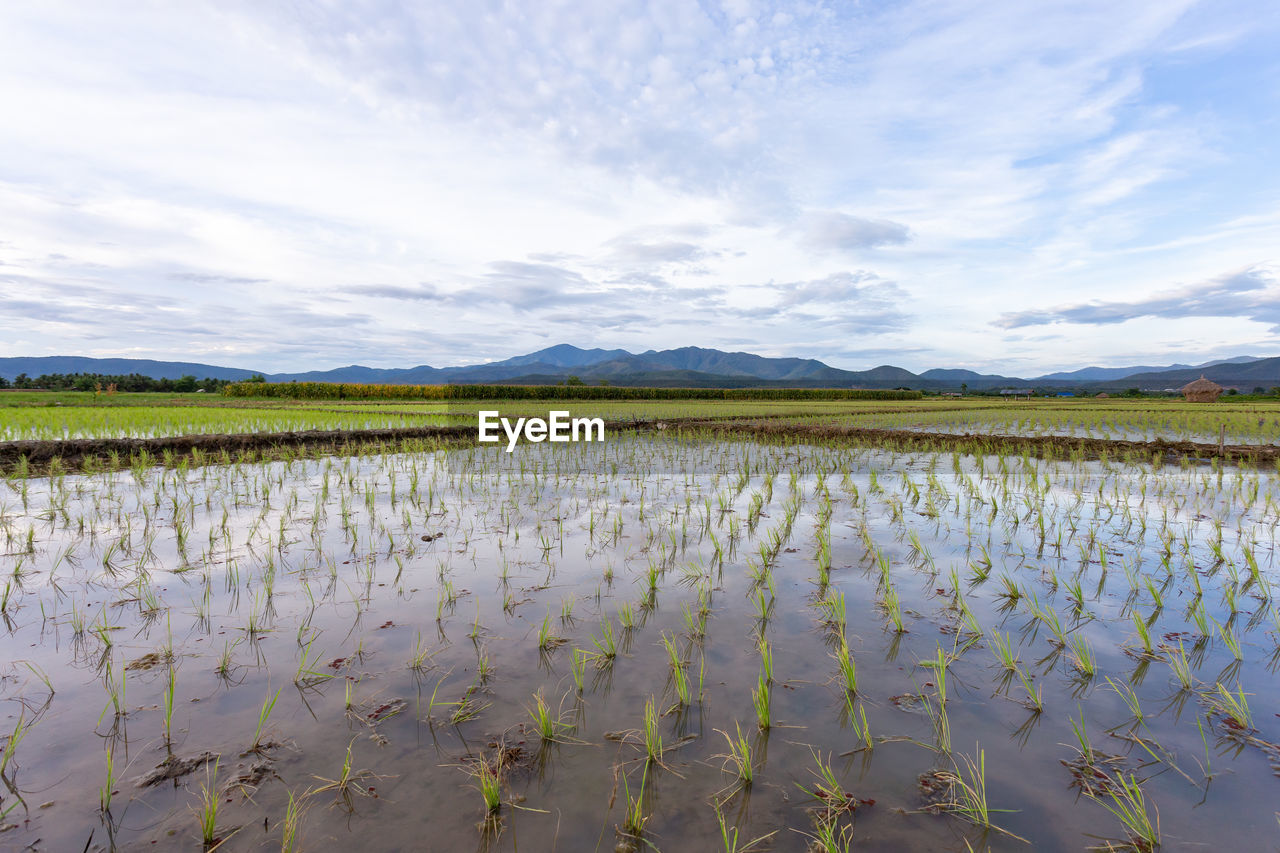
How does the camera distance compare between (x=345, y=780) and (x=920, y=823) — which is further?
(x=345, y=780)

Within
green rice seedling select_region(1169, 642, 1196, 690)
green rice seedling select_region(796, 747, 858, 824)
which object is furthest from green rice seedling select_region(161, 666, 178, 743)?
green rice seedling select_region(1169, 642, 1196, 690)

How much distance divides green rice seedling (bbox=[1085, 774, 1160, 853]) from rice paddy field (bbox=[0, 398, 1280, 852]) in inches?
0.6

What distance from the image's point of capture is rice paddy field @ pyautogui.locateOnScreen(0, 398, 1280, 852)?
6.26ft

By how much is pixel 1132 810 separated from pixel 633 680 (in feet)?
6.62

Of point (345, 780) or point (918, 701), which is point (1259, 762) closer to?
point (918, 701)

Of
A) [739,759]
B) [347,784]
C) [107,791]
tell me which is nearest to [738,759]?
[739,759]

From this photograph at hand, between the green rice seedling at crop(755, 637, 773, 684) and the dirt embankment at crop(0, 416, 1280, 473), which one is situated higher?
the dirt embankment at crop(0, 416, 1280, 473)

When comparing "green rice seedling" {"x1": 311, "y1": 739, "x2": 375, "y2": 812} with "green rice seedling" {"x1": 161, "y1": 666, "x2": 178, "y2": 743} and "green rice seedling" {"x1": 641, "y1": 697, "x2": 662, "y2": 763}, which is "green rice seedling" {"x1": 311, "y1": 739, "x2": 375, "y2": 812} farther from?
"green rice seedling" {"x1": 641, "y1": 697, "x2": 662, "y2": 763}

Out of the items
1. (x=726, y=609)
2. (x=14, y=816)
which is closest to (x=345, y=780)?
(x=14, y=816)

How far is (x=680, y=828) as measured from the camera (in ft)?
6.10

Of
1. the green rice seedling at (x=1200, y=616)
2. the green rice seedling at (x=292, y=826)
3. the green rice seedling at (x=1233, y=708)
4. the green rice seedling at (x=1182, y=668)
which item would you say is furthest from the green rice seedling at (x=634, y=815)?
the green rice seedling at (x=1200, y=616)

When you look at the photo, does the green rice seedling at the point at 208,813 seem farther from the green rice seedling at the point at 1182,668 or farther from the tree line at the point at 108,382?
the tree line at the point at 108,382

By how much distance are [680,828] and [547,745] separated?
68 centimetres

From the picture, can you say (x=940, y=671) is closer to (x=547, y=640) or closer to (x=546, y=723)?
(x=546, y=723)
